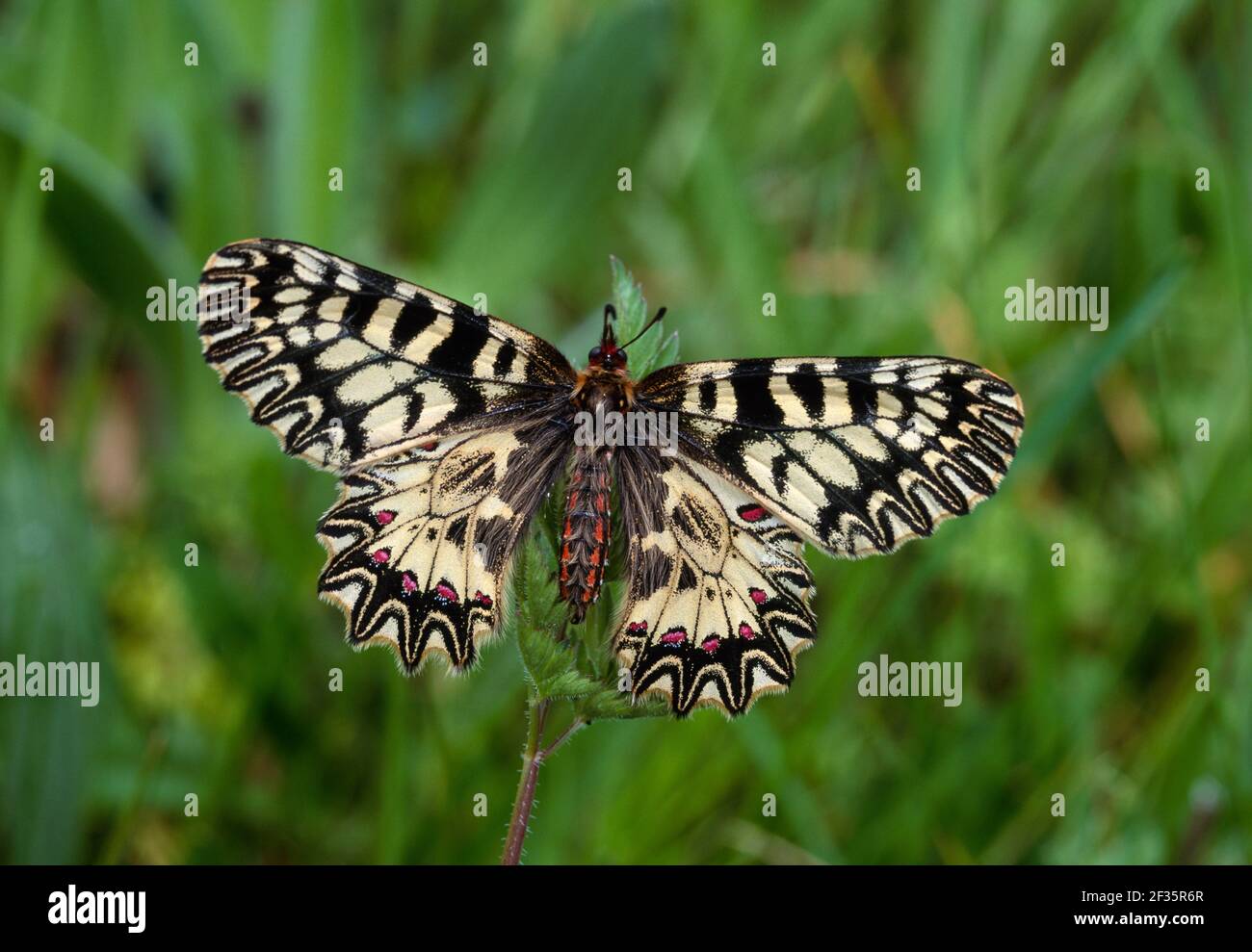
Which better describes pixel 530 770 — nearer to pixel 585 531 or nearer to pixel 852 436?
pixel 585 531

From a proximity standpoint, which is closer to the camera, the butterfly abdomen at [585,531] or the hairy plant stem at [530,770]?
the hairy plant stem at [530,770]

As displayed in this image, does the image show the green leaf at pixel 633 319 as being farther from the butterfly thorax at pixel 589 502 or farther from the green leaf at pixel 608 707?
the green leaf at pixel 608 707

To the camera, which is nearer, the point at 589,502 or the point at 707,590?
the point at 589,502

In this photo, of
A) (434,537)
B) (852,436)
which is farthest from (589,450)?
(852,436)

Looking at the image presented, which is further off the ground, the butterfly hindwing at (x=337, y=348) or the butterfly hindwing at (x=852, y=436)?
the butterfly hindwing at (x=337, y=348)

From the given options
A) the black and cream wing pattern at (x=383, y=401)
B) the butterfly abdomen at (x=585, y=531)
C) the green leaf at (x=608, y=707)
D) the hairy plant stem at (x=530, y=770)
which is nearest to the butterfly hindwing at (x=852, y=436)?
the butterfly abdomen at (x=585, y=531)

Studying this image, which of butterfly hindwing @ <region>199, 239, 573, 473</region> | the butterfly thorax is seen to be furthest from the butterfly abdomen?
butterfly hindwing @ <region>199, 239, 573, 473</region>

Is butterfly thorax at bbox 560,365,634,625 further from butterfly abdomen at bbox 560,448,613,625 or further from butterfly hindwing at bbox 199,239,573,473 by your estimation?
butterfly hindwing at bbox 199,239,573,473
